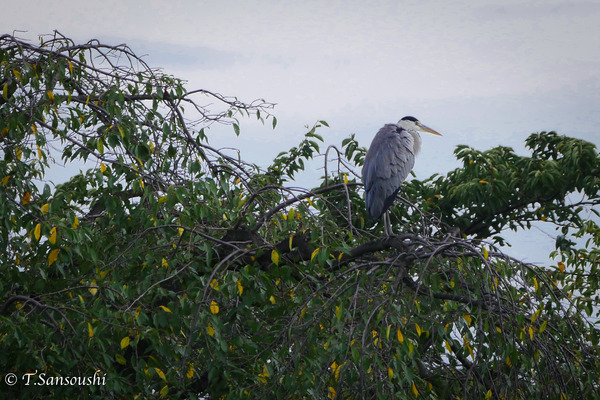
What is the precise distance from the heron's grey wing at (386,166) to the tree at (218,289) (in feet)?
0.75

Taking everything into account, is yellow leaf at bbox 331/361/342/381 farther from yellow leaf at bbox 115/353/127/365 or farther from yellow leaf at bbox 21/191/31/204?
yellow leaf at bbox 21/191/31/204

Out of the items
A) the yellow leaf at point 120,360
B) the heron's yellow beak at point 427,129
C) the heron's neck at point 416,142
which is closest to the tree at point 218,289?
the yellow leaf at point 120,360

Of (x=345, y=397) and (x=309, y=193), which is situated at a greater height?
(x=309, y=193)

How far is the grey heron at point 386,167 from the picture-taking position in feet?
14.7

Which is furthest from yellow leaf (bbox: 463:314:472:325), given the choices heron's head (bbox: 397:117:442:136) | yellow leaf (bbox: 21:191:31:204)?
heron's head (bbox: 397:117:442:136)

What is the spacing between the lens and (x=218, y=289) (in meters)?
2.87

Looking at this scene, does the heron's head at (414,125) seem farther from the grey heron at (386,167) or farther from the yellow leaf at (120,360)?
the yellow leaf at (120,360)

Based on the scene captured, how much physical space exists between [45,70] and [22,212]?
924 mm

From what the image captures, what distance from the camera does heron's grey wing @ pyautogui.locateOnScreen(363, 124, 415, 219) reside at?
4488 millimetres

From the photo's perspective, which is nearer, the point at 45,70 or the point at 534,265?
the point at 534,265

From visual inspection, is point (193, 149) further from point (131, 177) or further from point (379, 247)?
point (379, 247)

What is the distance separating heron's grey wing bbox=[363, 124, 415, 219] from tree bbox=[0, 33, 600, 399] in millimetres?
228

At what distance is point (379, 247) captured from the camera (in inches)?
128

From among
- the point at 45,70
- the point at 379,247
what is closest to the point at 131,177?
the point at 45,70
